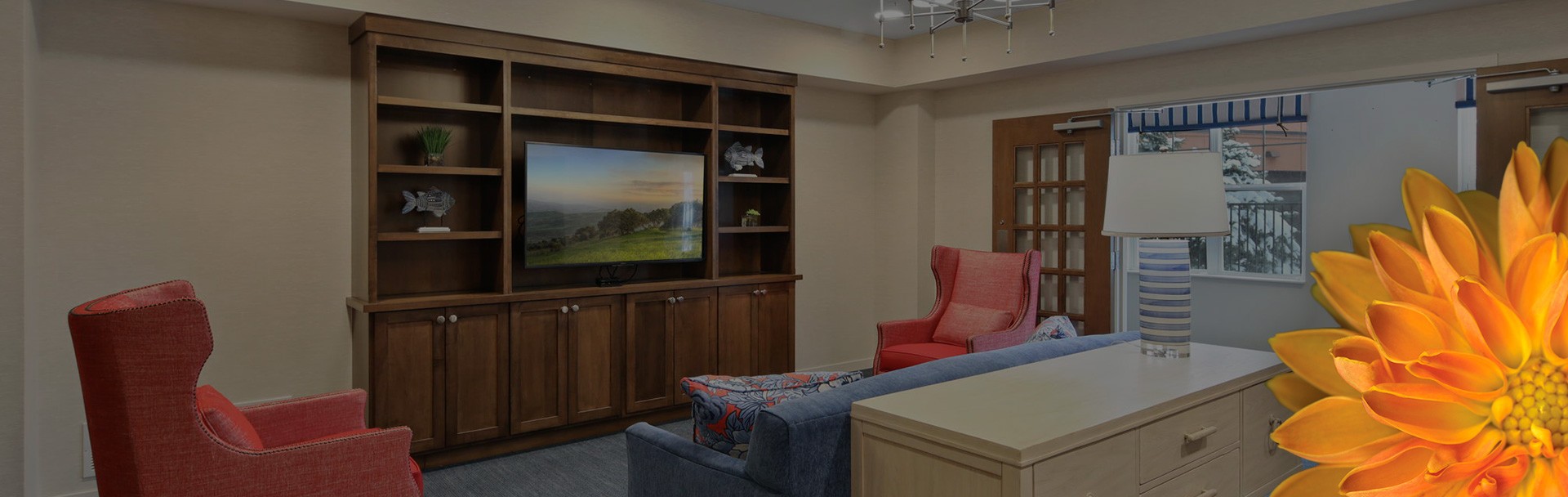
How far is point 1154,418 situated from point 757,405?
3.22 ft

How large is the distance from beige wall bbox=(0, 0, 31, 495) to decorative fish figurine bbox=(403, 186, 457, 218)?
1.48 m

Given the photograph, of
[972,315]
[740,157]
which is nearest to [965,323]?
[972,315]

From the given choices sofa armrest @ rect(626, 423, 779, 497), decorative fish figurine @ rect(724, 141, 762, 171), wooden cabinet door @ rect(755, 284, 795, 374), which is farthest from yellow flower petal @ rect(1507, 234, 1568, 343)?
decorative fish figurine @ rect(724, 141, 762, 171)

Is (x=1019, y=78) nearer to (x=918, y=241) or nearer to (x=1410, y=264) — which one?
(x=918, y=241)

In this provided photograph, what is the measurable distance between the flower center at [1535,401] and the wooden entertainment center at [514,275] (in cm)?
423

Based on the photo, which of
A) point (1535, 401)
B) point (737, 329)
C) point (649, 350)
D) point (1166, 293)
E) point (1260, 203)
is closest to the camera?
point (1535, 401)

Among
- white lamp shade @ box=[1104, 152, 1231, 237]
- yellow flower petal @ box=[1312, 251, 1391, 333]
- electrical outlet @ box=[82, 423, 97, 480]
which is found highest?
white lamp shade @ box=[1104, 152, 1231, 237]

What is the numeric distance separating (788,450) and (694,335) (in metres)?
3.08

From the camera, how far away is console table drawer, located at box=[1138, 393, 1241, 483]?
201cm

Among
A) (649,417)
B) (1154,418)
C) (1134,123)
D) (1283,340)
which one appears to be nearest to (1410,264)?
(1283,340)

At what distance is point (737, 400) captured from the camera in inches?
91.4

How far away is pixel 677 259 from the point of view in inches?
198

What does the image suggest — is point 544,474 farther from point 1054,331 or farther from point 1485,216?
point 1485,216

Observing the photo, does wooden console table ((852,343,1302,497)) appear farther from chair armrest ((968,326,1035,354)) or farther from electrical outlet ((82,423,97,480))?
electrical outlet ((82,423,97,480))
